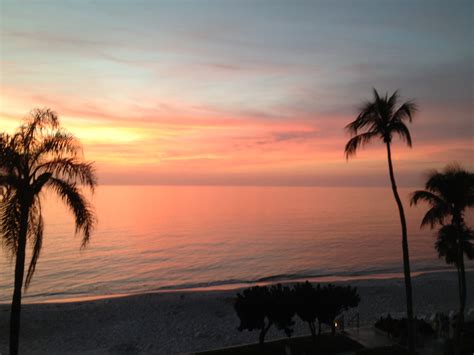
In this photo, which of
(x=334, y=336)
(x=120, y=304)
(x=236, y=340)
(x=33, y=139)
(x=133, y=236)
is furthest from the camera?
(x=133, y=236)

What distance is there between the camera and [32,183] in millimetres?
10438

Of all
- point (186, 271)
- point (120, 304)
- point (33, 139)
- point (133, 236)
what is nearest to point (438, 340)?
point (33, 139)

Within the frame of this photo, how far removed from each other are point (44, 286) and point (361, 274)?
42.3 meters

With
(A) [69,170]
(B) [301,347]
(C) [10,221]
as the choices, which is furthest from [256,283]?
(C) [10,221]

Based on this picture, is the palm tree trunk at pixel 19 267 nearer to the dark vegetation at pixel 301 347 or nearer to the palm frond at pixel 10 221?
the palm frond at pixel 10 221

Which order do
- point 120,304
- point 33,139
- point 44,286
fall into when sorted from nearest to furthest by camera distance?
Answer: point 33,139 < point 120,304 < point 44,286

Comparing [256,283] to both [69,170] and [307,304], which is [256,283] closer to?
[307,304]

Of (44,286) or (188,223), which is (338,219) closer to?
(188,223)

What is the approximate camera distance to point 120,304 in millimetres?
34375

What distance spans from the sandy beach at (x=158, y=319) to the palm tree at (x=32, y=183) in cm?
1448

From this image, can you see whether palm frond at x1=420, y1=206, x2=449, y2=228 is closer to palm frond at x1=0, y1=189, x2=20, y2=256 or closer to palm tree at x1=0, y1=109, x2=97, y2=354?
A: palm tree at x1=0, y1=109, x2=97, y2=354

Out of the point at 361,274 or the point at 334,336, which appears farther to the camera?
the point at 361,274

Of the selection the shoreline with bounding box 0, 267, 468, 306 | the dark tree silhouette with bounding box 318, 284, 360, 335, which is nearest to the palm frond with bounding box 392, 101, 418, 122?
the dark tree silhouette with bounding box 318, 284, 360, 335

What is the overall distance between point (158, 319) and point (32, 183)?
22.3 m
